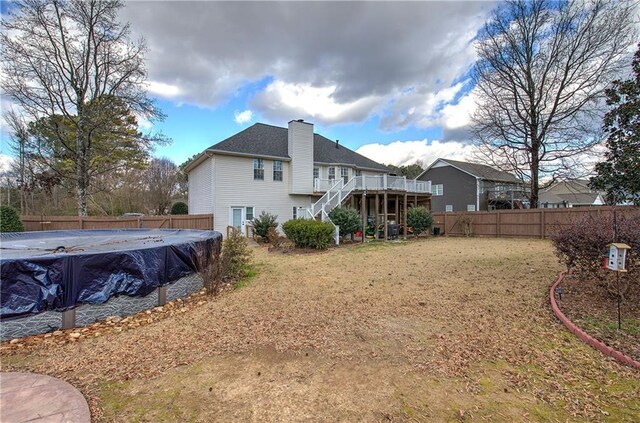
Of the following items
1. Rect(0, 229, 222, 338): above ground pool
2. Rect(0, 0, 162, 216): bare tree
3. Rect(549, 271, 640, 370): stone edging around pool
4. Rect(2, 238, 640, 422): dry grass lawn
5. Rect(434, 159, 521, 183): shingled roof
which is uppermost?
Rect(0, 0, 162, 216): bare tree

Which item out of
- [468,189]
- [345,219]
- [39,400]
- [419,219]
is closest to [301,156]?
[345,219]

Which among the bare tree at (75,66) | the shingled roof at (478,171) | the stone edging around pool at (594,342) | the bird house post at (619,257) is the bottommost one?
the stone edging around pool at (594,342)

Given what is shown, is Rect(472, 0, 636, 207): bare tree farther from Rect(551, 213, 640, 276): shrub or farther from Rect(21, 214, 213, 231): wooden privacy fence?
Rect(21, 214, 213, 231): wooden privacy fence

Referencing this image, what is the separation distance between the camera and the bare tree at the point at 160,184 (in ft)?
101

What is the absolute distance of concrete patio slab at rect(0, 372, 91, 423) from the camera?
87.7 inches

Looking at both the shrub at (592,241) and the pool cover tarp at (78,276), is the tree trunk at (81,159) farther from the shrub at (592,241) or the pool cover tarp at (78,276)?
the shrub at (592,241)

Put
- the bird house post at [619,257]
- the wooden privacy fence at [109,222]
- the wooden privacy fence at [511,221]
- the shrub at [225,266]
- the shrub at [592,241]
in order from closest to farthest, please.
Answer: the bird house post at [619,257] < the shrub at [592,241] < the shrub at [225,266] < the wooden privacy fence at [109,222] < the wooden privacy fence at [511,221]

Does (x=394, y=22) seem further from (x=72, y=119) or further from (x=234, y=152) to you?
(x=72, y=119)

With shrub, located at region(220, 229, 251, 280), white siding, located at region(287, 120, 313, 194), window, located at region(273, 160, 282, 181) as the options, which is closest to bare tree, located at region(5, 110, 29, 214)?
window, located at region(273, 160, 282, 181)

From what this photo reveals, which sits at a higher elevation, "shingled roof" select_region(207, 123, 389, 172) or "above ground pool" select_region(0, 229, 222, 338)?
"shingled roof" select_region(207, 123, 389, 172)

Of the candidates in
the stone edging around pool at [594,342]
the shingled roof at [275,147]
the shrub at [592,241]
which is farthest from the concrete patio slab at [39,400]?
the shingled roof at [275,147]

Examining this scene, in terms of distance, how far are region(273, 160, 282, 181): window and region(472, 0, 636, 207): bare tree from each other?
43.8 ft

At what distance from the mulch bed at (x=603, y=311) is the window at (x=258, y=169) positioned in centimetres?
1557

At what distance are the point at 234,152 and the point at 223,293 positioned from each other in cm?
1223
